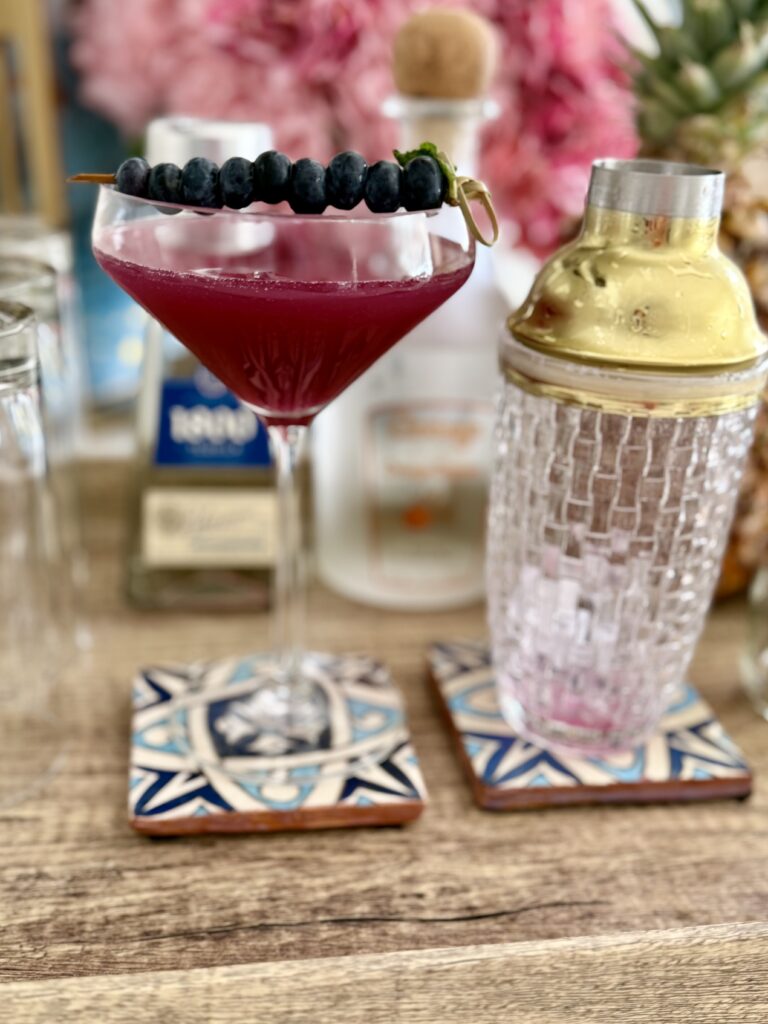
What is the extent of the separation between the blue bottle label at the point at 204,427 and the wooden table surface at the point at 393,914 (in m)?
0.21

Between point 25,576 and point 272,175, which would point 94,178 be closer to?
point 272,175

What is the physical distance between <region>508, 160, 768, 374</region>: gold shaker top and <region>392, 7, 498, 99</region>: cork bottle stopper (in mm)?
187

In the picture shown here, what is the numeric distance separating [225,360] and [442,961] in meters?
0.30

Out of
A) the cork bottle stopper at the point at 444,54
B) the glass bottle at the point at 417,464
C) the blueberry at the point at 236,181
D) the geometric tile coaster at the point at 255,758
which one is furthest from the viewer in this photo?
the glass bottle at the point at 417,464

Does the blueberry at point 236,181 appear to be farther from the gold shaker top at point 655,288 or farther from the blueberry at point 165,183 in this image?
the gold shaker top at point 655,288

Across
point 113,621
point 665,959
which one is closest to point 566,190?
point 113,621

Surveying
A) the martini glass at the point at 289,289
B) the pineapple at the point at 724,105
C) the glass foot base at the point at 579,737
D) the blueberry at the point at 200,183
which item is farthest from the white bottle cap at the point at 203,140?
the glass foot base at the point at 579,737

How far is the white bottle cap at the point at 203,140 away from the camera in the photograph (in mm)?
585

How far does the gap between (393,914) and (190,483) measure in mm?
357

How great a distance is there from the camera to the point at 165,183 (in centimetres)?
42

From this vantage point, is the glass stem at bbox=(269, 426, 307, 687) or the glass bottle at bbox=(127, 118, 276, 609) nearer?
the glass stem at bbox=(269, 426, 307, 687)

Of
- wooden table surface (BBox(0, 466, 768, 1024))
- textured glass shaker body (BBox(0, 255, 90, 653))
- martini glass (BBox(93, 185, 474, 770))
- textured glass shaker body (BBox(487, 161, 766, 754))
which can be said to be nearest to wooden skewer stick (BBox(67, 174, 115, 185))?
martini glass (BBox(93, 185, 474, 770))

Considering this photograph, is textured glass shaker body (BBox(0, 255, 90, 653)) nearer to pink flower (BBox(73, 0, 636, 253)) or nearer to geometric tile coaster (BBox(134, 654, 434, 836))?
geometric tile coaster (BBox(134, 654, 434, 836))

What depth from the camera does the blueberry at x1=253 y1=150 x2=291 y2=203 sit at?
42cm
